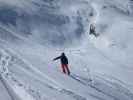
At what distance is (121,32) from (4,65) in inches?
397

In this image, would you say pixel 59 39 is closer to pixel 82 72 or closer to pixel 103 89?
pixel 82 72

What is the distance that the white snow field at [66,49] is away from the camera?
1745 cm

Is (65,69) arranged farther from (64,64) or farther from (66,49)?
(66,49)

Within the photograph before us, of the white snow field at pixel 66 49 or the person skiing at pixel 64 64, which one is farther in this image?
the person skiing at pixel 64 64

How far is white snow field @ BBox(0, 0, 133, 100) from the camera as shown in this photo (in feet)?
57.3

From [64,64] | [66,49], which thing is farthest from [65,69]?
[66,49]

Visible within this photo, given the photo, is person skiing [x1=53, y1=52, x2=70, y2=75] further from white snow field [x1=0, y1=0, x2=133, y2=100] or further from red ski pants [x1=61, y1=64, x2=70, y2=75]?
white snow field [x1=0, y1=0, x2=133, y2=100]

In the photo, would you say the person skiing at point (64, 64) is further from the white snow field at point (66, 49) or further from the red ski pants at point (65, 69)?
the white snow field at point (66, 49)

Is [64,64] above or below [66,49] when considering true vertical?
above

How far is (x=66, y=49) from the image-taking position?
76.8 feet

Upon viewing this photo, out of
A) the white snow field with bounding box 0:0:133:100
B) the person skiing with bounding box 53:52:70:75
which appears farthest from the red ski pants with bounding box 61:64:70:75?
the white snow field with bounding box 0:0:133:100

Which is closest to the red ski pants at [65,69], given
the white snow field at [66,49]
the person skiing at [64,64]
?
the person skiing at [64,64]

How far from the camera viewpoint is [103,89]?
59.5 ft

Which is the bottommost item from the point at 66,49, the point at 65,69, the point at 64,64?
the point at 66,49
